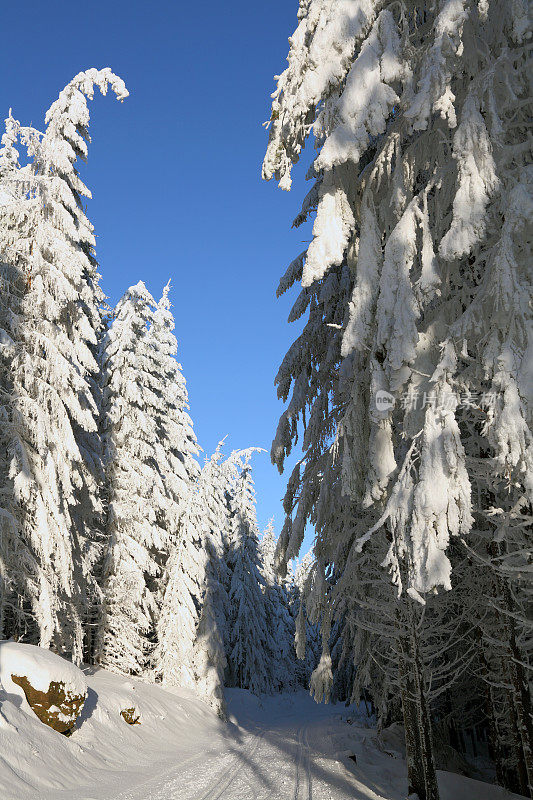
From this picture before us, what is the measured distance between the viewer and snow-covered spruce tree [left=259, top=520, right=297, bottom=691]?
3888cm

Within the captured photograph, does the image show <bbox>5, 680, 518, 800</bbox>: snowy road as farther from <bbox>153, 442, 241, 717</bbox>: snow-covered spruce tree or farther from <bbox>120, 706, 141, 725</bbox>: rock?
<bbox>153, 442, 241, 717</bbox>: snow-covered spruce tree

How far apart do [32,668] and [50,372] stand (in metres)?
6.87

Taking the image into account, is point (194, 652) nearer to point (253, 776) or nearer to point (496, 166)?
point (253, 776)

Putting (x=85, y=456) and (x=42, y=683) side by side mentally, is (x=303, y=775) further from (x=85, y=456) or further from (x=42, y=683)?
(x=85, y=456)

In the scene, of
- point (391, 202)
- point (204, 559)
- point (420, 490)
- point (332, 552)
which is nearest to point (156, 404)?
point (204, 559)

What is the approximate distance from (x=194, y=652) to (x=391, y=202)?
19.9 meters

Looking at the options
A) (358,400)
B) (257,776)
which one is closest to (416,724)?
(257,776)

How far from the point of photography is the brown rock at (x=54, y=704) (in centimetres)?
919

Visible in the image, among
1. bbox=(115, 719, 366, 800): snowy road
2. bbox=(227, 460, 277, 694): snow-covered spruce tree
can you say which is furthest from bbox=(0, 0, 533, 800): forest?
bbox=(227, 460, 277, 694): snow-covered spruce tree

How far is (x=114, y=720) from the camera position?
1252 cm

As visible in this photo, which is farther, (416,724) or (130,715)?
(130,715)

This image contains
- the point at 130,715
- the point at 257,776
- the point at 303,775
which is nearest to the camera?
the point at 257,776

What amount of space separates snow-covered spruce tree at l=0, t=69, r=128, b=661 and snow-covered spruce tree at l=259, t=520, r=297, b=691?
24.4 m

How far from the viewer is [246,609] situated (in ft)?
102
